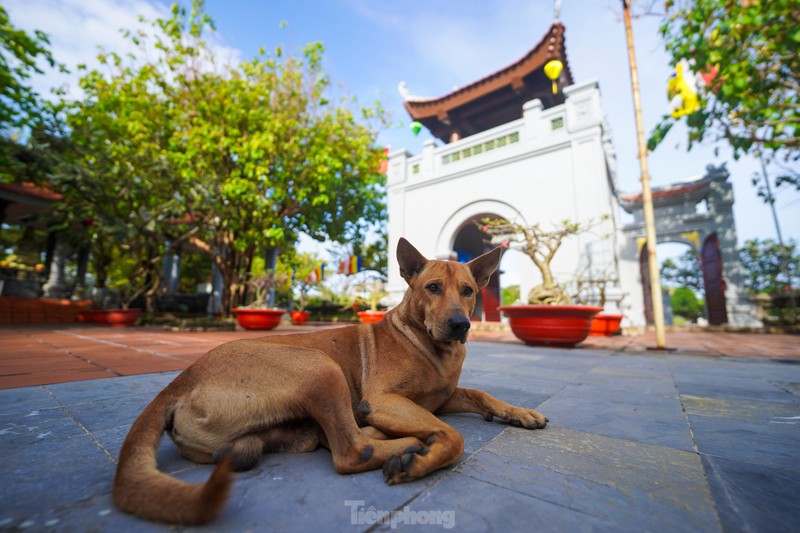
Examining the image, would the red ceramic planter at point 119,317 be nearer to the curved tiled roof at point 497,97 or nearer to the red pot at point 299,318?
the red pot at point 299,318

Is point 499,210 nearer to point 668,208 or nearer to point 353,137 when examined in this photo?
point 353,137

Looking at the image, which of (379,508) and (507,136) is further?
(507,136)

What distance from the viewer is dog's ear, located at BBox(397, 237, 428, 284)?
2184mm

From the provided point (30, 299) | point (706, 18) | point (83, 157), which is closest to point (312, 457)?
point (706, 18)

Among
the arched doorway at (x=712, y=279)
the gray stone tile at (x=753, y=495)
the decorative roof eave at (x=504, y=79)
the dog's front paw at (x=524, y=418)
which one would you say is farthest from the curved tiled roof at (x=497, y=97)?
the gray stone tile at (x=753, y=495)

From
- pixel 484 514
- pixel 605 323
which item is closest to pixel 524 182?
pixel 605 323

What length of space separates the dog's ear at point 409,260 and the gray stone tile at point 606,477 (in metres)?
1.11

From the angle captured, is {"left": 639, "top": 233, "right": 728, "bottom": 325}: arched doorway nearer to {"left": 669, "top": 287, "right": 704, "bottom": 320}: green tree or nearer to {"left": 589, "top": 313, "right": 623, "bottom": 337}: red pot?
{"left": 589, "top": 313, "right": 623, "bottom": 337}: red pot

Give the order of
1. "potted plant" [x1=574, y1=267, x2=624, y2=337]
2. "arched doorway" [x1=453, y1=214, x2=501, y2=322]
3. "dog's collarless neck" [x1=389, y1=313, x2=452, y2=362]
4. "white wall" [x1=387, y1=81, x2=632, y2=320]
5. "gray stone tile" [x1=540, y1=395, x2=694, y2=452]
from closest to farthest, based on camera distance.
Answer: "gray stone tile" [x1=540, y1=395, x2=694, y2=452]
"dog's collarless neck" [x1=389, y1=313, x2=452, y2=362]
"potted plant" [x1=574, y1=267, x2=624, y2=337]
"white wall" [x1=387, y1=81, x2=632, y2=320]
"arched doorway" [x1=453, y1=214, x2=501, y2=322]

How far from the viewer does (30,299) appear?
11.2m

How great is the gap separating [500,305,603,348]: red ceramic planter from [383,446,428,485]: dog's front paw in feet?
16.8

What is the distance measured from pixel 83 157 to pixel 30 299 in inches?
212

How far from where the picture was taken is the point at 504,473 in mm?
1191

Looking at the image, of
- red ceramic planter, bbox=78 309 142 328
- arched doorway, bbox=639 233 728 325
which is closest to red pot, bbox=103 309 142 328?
red ceramic planter, bbox=78 309 142 328
